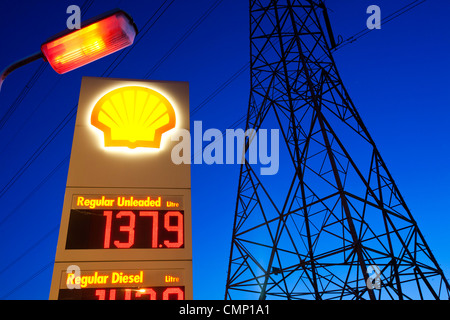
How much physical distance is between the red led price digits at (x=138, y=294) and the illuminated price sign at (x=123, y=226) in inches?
27.7

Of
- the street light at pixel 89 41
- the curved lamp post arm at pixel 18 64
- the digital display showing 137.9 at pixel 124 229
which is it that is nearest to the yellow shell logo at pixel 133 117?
the digital display showing 137.9 at pixel 124 229

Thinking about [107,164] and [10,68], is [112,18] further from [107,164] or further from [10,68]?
[107,164]

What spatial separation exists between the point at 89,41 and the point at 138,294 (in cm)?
394

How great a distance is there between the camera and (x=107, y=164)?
793 cm

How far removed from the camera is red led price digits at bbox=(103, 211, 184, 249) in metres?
6.64

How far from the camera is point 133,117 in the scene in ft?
27.2

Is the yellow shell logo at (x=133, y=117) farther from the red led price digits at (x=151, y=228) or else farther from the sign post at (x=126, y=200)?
the red led price digits at (x=151, y=228)

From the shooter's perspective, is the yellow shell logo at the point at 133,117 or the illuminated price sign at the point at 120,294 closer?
the illuminated price sign at the point at 120,294

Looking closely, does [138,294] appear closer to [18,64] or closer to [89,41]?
[18,64]

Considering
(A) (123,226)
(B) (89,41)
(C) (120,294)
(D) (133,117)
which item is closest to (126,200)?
(A) (123,226)

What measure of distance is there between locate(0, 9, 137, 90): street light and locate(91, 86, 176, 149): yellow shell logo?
346 centimetres

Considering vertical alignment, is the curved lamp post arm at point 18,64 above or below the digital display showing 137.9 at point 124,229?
above

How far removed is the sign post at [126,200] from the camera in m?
6.53
